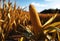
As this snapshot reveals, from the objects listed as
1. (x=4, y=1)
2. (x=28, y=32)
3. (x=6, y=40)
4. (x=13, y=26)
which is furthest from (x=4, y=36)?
A: (x=28, y=32)

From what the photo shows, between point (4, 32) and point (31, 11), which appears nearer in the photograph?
point (31, 11)

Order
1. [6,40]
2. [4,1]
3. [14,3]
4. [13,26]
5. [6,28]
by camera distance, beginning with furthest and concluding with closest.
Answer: [14,3] → [4,1] → [13,26] → [6,28] → [6,40]

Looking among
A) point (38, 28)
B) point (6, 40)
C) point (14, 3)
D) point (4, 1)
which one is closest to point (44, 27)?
point (38, 28)

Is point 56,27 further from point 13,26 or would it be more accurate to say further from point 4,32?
point 13,26

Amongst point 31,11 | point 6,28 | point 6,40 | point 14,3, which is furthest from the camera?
point 14,3

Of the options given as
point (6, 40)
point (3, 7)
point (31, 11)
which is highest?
point (31, 11)

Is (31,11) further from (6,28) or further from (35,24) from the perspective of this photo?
(6,28)

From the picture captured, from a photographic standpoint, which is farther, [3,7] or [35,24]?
[3,7]

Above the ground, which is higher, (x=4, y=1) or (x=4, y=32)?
(x=4, y=1)

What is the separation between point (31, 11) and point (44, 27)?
77 mm

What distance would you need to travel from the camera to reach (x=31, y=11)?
2.06ft

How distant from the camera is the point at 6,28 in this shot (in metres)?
1.46

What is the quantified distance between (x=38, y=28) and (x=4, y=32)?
0.82 meters

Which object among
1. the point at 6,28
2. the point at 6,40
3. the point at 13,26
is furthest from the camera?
the point at 13,26
